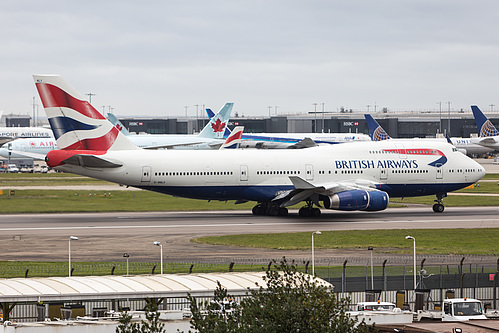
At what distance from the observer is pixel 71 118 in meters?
56.4

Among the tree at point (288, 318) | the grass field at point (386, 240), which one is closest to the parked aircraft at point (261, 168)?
the grass field at point (386, 240)

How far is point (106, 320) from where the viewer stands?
22859 mm

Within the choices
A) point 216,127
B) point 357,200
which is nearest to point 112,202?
point 357,200

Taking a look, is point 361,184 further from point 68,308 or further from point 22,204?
point 68,308

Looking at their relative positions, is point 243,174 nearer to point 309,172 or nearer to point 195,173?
point 195,173

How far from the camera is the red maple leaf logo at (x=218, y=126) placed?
462 feet

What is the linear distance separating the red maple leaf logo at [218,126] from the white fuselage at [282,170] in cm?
7682

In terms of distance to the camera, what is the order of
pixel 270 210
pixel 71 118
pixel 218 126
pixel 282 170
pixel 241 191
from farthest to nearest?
pixel 218 126 < pixel 270 210 < pixel 282 170 < pixel 241 191 < pixel 71 118

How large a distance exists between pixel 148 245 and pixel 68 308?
22459mm

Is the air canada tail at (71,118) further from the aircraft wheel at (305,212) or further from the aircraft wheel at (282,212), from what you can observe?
the aircraft wheel at (305,212)

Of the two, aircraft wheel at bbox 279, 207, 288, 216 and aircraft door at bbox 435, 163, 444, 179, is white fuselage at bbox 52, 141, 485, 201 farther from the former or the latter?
aircraft wheel at bbox 279, 207, 288, 216

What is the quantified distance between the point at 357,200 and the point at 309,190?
364cm

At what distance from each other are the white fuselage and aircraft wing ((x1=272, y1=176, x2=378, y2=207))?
3.24 feet

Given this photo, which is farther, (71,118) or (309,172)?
(309,172)
